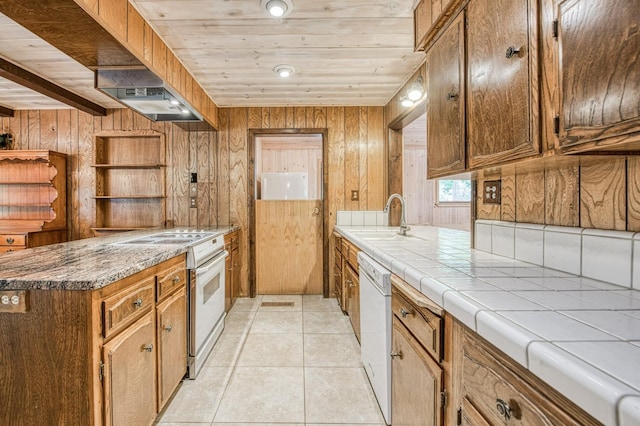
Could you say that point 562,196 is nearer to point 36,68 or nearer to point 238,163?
point 238,163

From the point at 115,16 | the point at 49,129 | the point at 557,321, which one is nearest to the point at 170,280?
the point at 115,16

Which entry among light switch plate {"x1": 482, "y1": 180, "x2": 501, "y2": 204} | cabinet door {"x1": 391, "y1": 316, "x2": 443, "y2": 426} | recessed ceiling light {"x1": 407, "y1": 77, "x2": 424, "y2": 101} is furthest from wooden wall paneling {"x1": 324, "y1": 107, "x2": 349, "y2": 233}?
cabinet door {"x1": 391, "y1": 316, "x2": 443, "y2": 426}

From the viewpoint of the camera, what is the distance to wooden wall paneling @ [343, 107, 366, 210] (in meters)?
3.77

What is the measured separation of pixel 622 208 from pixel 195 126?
3.50 metres

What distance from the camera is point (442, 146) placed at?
1530 millimetres

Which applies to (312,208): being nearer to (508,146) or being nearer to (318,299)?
(318,299)

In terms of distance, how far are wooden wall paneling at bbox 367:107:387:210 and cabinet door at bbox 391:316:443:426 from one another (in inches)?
96.9

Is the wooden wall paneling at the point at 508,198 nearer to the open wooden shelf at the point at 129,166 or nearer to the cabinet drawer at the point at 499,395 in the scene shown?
the cabinet drawer at the point at 499,395

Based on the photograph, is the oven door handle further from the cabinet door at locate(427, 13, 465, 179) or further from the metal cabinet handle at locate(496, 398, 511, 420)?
the metal cabinet handle at locate(496, 398, 511, 420)

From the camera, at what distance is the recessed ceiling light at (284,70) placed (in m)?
2.67

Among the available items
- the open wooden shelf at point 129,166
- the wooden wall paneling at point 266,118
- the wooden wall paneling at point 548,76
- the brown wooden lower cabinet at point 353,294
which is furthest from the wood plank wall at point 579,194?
the open wooden shelf at point 129,166

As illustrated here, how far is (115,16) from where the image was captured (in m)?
1.58

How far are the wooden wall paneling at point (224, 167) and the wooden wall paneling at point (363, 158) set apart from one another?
143cm

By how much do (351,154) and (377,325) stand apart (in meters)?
2.49
